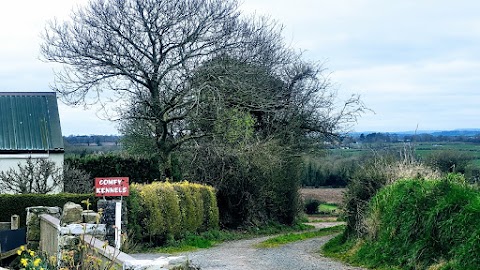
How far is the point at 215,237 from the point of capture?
27312 mm

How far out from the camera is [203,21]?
3033cm

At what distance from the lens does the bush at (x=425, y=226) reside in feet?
47.5

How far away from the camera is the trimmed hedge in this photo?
2303cm

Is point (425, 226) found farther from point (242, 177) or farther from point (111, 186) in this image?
point (242, 177)

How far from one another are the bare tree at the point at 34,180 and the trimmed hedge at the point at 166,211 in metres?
3.59

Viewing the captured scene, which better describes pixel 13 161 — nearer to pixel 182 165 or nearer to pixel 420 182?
pixel 182 165

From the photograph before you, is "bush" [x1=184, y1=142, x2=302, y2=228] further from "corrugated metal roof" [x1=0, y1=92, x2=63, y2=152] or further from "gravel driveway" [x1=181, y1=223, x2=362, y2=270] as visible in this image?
"corrugated metal roof" [x1=0, y1=92, x2=63, y2=152]

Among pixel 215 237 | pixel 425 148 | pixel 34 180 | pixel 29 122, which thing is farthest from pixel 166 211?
pixel 29 122

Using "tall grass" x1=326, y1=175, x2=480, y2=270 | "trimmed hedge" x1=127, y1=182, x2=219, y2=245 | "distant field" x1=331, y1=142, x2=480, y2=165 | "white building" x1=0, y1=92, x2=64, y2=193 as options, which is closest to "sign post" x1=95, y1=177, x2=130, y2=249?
"trimmed hedge" x1=127, y1=182, x2=219, y2=245

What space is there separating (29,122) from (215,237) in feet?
35.5

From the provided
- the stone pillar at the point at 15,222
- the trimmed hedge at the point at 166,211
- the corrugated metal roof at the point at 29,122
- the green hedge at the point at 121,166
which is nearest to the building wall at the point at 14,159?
the corrugated metal roof at the point at 29,122

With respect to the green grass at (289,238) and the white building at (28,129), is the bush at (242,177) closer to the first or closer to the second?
the green grass at (289,238)

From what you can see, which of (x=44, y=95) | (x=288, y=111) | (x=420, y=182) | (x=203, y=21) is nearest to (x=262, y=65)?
(x=288, y=111)

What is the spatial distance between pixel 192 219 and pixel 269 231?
20.9 ft
